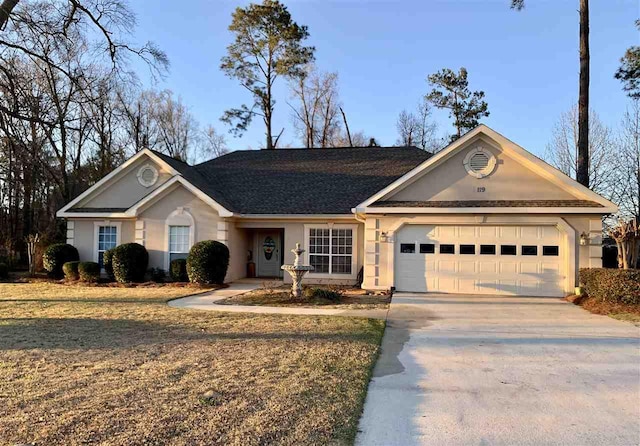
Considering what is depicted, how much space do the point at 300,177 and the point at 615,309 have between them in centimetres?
1239

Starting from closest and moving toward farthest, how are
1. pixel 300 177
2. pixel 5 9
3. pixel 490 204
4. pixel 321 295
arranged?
pixel 5 9 < pixel 321 295 < pixel 490 204 < pixel 300 177

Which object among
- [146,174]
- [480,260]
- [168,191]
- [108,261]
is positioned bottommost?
[108,261]

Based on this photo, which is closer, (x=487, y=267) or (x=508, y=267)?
(x=508, y=267)

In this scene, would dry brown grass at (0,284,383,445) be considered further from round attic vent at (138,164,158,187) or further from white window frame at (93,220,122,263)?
round attic vent at (138,164,158,187)

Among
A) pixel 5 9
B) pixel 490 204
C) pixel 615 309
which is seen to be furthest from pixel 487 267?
pixel 5 9

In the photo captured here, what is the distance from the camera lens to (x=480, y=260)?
13359 millimetres

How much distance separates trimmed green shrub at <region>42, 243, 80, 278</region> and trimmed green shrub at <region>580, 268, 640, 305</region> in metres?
17.9

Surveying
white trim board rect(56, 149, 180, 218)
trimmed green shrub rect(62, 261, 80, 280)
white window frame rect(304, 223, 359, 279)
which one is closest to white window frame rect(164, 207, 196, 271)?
white trim board rect(56, 149, 180, 218)

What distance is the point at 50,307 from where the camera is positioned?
34.5ft

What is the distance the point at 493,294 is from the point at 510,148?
4.46 metres

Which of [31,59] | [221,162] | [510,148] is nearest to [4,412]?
[31,59]

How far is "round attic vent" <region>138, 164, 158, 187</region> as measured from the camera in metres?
17.7

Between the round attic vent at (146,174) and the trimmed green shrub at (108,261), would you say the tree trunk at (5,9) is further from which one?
the trimmed green shrub at (108,261)

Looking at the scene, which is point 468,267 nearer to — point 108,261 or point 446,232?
point 446,232
